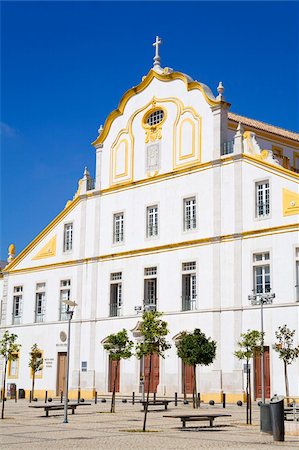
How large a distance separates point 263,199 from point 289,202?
5.69 feet

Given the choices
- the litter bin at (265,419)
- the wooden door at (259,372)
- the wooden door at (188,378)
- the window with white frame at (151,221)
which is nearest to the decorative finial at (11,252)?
the window with white frame at (151,221)

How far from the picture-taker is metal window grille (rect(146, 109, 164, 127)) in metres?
43.2

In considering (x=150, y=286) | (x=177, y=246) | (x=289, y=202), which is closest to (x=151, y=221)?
(x=177, y=246)

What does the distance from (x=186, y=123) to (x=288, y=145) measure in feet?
24.4

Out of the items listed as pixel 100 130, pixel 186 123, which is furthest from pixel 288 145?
pixel 100 130

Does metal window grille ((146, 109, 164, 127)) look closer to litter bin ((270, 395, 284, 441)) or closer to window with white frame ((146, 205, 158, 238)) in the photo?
window with white frame ((146, 205, 158, 238))

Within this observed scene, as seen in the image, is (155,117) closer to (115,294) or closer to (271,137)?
(271,137)

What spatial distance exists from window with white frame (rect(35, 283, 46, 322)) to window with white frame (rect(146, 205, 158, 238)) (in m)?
9.54

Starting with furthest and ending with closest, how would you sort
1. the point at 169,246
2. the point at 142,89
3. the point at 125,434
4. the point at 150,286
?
the point at 142,89 < the point at 150,286 < the point at 169,246 < the point at 125,434

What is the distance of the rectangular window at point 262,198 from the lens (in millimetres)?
36344

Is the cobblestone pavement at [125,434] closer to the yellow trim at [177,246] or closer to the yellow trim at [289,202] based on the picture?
the yellow trim at [177,246]

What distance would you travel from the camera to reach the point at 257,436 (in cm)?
1914

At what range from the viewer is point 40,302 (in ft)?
159

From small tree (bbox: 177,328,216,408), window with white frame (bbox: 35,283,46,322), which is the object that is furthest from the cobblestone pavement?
window with white frame (bbox: 35,283,46,322)
